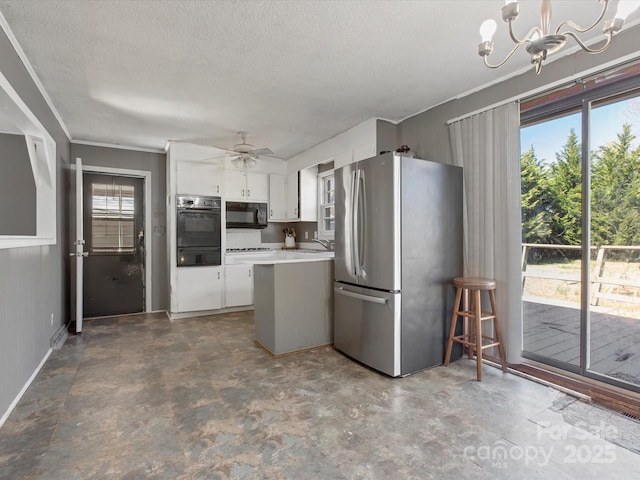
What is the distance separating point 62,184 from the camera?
3932mm

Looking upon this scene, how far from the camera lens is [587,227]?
2.43 metres

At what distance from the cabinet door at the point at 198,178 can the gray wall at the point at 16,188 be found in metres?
1.84

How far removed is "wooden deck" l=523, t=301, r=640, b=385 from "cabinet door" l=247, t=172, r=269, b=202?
398cm

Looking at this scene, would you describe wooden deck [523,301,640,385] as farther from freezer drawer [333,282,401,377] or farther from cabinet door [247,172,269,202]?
cabinet door [247,172,269,202]

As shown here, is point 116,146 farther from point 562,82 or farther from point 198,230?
point 562,82

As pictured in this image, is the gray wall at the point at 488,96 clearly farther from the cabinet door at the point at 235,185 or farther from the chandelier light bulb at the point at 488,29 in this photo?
the cabinet door at the point at 235,185

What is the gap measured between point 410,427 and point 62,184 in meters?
4.49

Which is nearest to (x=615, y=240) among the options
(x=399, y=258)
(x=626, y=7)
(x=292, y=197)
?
(x=399, y=258)

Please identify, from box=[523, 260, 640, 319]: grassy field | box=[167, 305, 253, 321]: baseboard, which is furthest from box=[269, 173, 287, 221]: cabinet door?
box=[523, 260, 640, 319]: grassy field

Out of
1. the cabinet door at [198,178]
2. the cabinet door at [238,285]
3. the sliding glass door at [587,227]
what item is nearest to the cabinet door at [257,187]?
the cabinet door at [198,178]

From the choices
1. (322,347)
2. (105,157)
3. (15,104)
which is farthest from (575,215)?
(105,157)

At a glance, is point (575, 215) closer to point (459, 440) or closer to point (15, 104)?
point (459, 440)

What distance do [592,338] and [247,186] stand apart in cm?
459

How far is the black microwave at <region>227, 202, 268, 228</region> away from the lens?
17.1 ft
